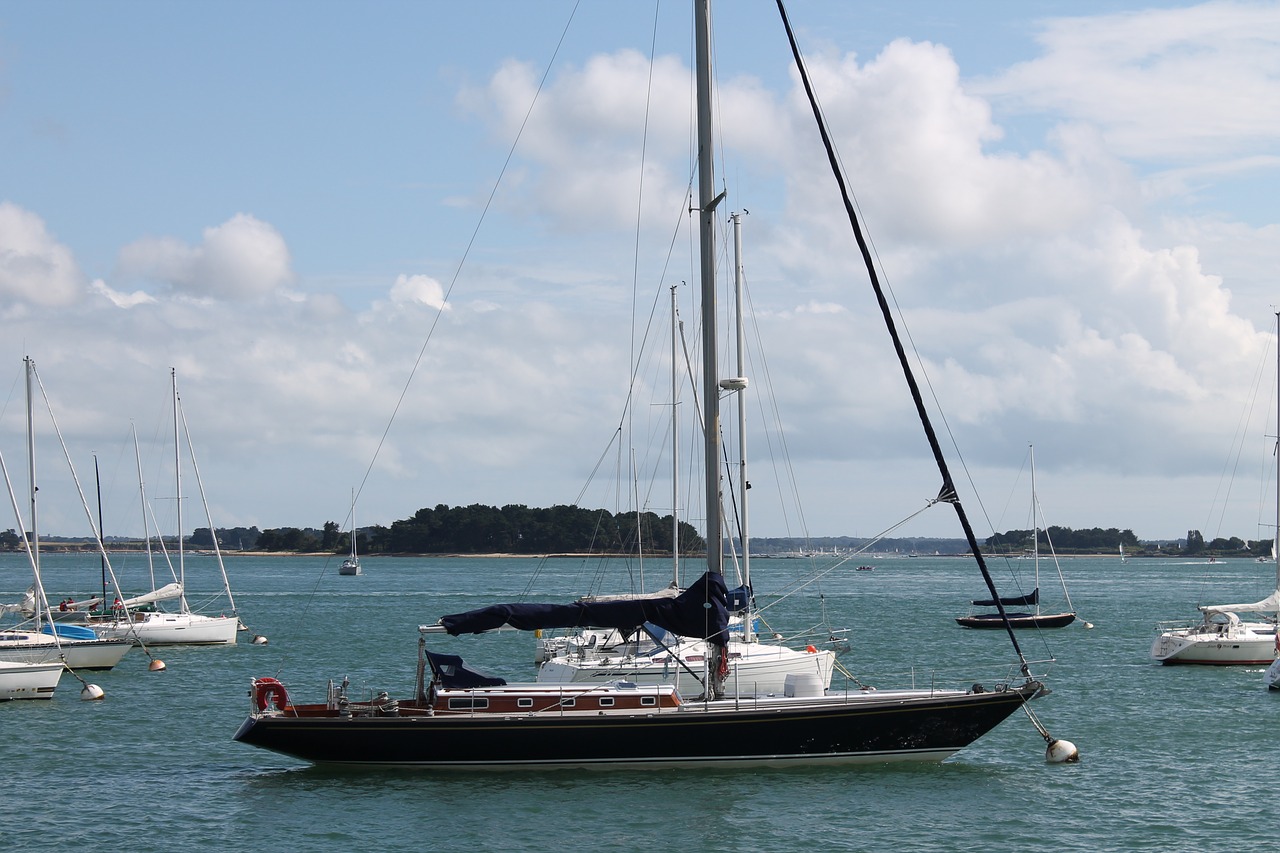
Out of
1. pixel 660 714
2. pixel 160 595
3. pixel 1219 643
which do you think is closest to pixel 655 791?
pixel 660 714

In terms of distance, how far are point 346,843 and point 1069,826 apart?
1298 centimetres

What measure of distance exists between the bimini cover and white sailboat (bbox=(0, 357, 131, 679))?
19827mm

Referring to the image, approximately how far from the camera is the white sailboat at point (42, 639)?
4497 centimetres

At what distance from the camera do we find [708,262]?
96.3 ft

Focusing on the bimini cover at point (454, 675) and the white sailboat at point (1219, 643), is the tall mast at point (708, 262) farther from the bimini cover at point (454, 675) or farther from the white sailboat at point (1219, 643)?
the white sailboat at point (1219, 643)

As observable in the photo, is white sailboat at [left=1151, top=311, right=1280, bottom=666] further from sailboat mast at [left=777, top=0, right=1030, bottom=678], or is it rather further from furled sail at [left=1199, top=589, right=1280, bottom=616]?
sailboat mast at [left=777, top=0, right=1030, bottom=678]

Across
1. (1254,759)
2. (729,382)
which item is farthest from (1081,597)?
(729,382)

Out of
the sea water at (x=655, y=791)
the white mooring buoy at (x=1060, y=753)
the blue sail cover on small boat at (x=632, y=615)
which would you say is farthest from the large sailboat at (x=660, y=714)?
the white mooring buoy at (x=1060, y=753)

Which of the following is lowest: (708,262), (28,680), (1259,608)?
(28,680)

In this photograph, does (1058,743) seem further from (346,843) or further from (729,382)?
(346,843)

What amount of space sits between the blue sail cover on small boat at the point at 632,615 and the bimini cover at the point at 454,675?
0.76 meters

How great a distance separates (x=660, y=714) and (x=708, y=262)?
30.2 ft

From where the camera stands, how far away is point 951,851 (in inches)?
950

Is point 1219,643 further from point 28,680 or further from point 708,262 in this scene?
point 28,680
